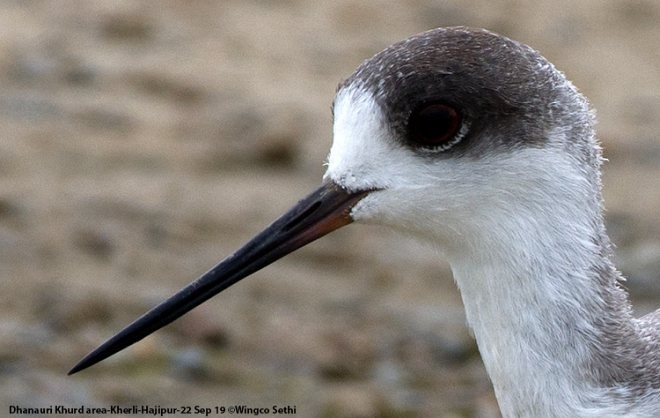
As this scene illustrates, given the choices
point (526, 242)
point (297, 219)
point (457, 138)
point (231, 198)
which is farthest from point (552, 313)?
point (231, 198)

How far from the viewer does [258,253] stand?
3.57m

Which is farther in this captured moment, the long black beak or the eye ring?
the long black beak

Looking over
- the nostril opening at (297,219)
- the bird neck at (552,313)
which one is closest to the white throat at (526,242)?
the bird neck at (552,313)

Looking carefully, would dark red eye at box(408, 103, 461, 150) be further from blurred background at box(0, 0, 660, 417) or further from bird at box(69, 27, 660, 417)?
blurred background at box(0, 0, 660, 417)

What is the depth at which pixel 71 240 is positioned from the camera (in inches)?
252

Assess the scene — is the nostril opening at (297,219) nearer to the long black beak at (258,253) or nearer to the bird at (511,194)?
the long black beak at (258,253)

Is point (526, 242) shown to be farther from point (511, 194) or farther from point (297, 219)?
point (297, 219)

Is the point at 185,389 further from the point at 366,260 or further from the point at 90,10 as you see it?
the point at 90,10

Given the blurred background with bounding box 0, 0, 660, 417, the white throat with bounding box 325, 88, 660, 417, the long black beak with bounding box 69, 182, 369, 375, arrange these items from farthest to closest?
the blurred background with bounding box 0, 0, 660, 417
the long black beak with bounding box 69, 182, 369, 375
the white throat with bounding box 325, 88, 660, 417

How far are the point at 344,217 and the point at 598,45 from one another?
17.9 ft

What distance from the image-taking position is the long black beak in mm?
3547

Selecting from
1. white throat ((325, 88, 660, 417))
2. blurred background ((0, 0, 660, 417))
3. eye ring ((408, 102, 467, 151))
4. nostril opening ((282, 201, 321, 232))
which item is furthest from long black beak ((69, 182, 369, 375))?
blurred background ((0, 0, 660, 417))

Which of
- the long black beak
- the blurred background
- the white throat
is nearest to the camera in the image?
the white throat

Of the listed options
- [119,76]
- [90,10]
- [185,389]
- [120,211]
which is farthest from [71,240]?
[90,10]
